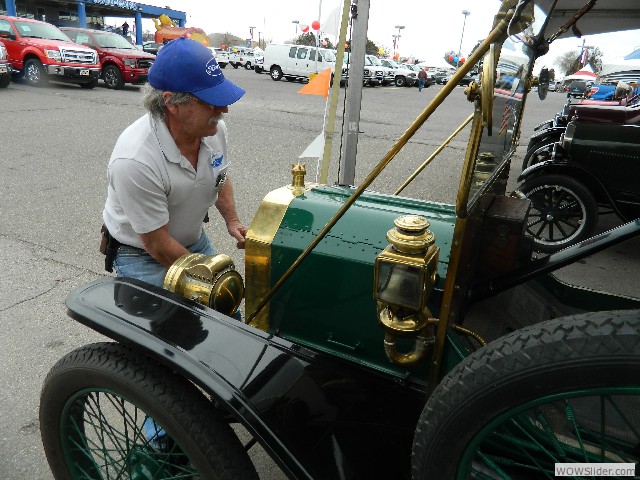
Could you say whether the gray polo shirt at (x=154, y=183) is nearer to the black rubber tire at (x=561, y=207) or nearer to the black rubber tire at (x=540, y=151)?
the black rubber tire at (x=561, y=207)

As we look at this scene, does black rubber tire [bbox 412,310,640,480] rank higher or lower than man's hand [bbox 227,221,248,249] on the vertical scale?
higher

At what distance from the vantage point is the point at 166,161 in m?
1.82

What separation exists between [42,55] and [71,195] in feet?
34.5

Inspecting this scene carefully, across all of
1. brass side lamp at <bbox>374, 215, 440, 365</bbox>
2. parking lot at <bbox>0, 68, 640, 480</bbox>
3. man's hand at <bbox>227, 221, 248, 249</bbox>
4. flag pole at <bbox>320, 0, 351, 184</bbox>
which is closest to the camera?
brass side lamp at <bbox>374, 215, 440, 365</bbox>

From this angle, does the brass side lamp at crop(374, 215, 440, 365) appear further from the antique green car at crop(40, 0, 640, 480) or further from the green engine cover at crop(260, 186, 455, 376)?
the green engine cover at crop(260, 186, 455, 376)

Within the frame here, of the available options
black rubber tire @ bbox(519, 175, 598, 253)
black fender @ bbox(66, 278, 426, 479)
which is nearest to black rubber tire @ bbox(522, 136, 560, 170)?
black rubber tire @ bbox(519, 175, 598, 253)

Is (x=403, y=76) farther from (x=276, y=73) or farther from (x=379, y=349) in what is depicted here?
(x=379, y=349)

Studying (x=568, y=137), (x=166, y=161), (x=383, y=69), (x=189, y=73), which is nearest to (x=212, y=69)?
(x=189, y=73)

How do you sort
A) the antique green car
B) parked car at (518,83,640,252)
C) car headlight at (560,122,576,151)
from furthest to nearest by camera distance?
car headlight at (560,122,576,151) < parked car at (518,83,640,252) < the antique green car

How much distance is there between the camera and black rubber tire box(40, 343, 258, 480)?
4.37ft

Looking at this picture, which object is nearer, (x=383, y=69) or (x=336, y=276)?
(x=336, y=276)

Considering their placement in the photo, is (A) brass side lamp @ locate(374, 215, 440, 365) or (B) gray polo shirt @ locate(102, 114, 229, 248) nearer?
(A) brass side lamp @ locate(374, 215, 440, 365)

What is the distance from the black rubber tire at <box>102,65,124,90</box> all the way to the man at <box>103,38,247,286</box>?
14.5m

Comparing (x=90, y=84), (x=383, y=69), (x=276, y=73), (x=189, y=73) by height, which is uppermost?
(x=383, y=69)
